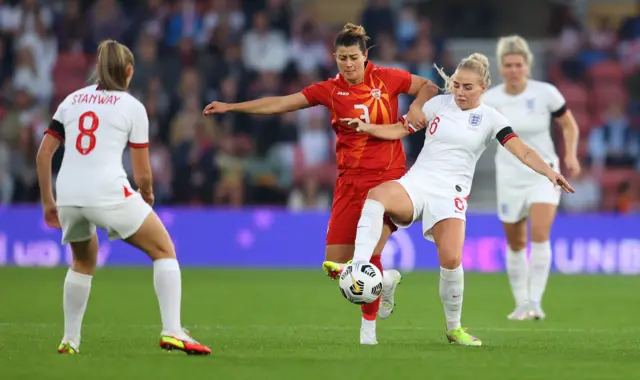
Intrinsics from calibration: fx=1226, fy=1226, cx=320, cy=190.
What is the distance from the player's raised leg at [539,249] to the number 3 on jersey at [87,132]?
5.49 metres

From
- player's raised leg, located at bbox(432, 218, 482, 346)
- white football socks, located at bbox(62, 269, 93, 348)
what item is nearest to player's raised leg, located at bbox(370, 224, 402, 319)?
player's raised leg, located at bbox(432, 218, 482, 346)

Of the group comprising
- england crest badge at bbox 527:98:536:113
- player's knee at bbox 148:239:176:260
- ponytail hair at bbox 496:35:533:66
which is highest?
ponytail hair at bbox 496:35:533:66

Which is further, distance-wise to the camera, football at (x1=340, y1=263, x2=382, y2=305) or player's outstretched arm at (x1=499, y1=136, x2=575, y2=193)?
player's outstretched arm at (x1=499, y1=136, x2=575, y2=193)

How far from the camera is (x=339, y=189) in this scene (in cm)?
946

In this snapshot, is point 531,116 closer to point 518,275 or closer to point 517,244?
point 517,244

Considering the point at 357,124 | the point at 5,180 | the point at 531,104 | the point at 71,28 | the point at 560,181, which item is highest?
the point at 71,28

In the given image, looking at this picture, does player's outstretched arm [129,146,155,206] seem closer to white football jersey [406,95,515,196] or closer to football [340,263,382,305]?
football [340,263,382,305]

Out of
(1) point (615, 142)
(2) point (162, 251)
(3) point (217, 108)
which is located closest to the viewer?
(2) point (162, 251)

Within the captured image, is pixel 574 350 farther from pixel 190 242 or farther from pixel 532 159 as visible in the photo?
pixel 190 242

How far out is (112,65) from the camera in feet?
25.4

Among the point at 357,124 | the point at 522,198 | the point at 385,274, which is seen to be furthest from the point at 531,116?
the point at 357,124

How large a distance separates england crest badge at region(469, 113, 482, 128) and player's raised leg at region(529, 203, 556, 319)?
2.86 meters

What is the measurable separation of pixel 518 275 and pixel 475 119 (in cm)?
322

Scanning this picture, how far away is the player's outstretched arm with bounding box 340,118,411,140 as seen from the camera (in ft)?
29.1
